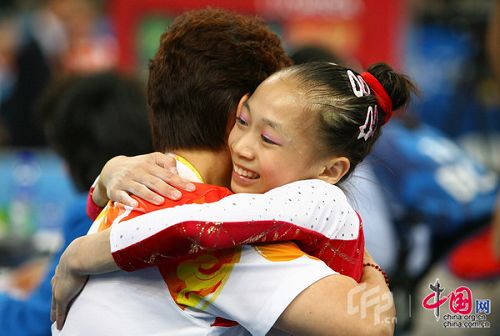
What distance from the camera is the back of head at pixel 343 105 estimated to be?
150 centimetres

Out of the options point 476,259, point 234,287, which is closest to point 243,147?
point 234,287

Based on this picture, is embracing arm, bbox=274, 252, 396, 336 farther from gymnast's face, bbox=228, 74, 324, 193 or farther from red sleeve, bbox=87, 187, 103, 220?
red sleeve, bbox=87, 187, 103, 220

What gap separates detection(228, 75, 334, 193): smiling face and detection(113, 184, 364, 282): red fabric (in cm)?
8

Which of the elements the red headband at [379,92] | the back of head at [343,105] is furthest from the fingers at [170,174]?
the red headband at [379,92]

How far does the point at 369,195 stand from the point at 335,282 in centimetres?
140

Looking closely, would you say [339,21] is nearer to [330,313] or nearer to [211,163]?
[211,163]

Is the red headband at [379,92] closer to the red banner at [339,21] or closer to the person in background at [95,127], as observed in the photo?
the person in background at [95,127]

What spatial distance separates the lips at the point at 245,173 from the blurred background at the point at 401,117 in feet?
1.87

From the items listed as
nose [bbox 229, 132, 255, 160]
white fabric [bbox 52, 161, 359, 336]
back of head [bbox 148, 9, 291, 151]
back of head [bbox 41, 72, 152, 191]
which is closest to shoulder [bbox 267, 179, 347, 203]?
white fabric [bbox 52, 161, 359, 336]

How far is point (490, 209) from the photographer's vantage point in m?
3.24

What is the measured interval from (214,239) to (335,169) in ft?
1.13

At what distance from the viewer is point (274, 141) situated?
150cm

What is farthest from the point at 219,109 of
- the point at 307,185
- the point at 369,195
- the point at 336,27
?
the point at 336,27

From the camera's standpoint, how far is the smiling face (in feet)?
4.92
